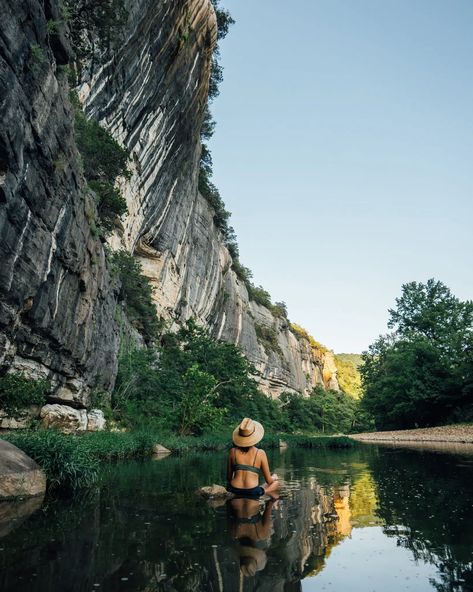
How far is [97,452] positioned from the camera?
13.0 m

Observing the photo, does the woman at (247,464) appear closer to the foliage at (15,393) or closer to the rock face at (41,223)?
the rock face at (41,223)

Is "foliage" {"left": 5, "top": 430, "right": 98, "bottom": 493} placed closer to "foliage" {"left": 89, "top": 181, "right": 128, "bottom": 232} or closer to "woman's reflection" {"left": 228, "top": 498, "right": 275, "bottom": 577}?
"woman's reflection" {"left": 228, "top": 498, "right": 275, "bottom": 577}

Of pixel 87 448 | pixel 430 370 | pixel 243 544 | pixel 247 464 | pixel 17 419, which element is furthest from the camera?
pixel 430 370

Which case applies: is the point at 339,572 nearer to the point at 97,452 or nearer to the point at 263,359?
the point at 97,452

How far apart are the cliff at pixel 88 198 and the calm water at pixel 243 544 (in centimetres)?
653

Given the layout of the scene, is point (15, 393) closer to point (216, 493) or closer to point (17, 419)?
point (17, 419)

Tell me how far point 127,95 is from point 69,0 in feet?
19.7

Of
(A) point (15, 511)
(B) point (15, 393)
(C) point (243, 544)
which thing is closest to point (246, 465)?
(C) point (243, 544)

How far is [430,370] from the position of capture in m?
35.5

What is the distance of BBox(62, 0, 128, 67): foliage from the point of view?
1720 cm

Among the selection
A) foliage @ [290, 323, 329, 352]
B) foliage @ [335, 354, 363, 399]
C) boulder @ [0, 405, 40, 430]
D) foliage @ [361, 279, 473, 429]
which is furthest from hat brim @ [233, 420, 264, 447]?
foliage @ [335, 354, 363, 399]

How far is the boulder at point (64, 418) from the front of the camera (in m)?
13.9

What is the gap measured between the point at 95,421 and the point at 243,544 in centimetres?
1421

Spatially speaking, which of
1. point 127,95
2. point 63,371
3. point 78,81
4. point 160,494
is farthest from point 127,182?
point 160,494
